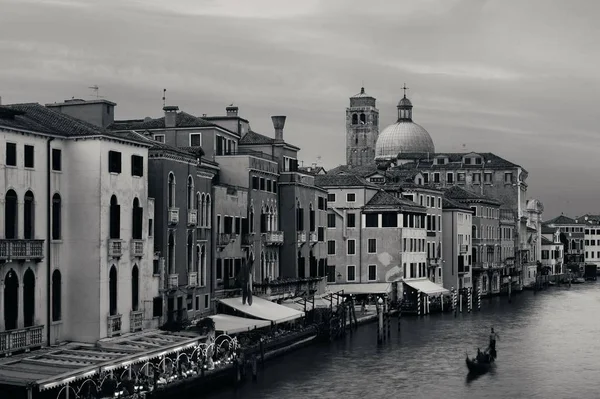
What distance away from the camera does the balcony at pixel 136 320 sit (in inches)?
1262

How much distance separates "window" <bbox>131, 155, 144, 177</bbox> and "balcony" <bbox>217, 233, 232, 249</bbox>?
29.6ft

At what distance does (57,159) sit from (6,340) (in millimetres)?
5464

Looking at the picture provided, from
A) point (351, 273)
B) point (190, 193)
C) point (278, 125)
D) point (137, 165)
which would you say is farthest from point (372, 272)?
point (137, 165)

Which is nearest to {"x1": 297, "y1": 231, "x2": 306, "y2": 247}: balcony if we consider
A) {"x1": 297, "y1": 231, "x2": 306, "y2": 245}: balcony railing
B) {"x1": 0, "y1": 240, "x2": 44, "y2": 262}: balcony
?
{"x1": 297, "y1": 231, "x2": 306, "y2": 245}: balcony railing

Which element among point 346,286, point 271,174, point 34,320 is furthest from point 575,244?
point 34,320

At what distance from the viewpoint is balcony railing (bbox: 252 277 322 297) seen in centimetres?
4478

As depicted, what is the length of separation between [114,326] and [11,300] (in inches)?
162

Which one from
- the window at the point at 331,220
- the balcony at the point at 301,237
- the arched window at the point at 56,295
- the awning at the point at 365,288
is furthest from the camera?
the window at the point at 331,220

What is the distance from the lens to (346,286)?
6200 centimetres

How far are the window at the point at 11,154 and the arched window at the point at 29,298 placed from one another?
280 centimetres

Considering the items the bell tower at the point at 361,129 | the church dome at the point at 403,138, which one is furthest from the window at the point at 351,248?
the bell tower at the point at 361,129

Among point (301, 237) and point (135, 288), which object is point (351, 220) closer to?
point (301, 237)

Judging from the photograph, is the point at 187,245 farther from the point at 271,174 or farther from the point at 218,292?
the point at 271,174

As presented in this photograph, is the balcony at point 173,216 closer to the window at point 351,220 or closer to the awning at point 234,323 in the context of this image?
the awning at point 234,323
